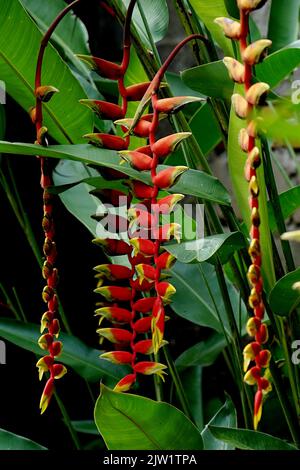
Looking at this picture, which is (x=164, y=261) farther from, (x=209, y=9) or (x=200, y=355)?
(x=200, y=355)

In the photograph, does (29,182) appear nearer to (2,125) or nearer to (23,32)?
(2,125)

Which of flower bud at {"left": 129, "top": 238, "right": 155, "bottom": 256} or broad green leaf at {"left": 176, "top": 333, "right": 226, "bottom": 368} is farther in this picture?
broad green leaf at {"left": 176, "top": 333, "right": 226, "bottom": 368}

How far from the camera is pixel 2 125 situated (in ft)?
2.95

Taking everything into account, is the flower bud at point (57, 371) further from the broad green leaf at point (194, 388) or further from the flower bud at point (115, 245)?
the broad green leaf at point (194, 388)

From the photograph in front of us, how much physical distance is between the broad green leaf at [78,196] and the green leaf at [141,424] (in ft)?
0.99

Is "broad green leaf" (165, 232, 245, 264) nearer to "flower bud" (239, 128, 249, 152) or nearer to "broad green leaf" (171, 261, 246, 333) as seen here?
"flower bud" (239, 128, 249, 152)

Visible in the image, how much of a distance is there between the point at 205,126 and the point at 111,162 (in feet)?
0.94

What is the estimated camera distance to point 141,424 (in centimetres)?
64

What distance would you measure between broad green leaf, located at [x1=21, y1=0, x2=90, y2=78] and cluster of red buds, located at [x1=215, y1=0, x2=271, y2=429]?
0.57 meters

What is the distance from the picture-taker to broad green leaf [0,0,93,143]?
688mm

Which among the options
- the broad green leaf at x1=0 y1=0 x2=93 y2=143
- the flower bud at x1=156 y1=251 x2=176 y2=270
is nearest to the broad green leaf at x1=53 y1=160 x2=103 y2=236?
the broad green leaf at x1=0 y1=0 x2=93 y2=143

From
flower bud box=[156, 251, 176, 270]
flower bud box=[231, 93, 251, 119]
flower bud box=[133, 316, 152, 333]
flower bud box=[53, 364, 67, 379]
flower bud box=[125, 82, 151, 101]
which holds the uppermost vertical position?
flower bud box=[125, 82, 151, 101]

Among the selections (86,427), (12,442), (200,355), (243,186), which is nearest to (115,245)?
(243,186)

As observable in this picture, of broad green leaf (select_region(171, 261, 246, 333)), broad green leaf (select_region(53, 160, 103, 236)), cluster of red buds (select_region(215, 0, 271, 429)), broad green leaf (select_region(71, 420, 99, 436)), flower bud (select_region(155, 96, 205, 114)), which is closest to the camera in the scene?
cluster of red buds (select_region(215, 0, 271, 429))
